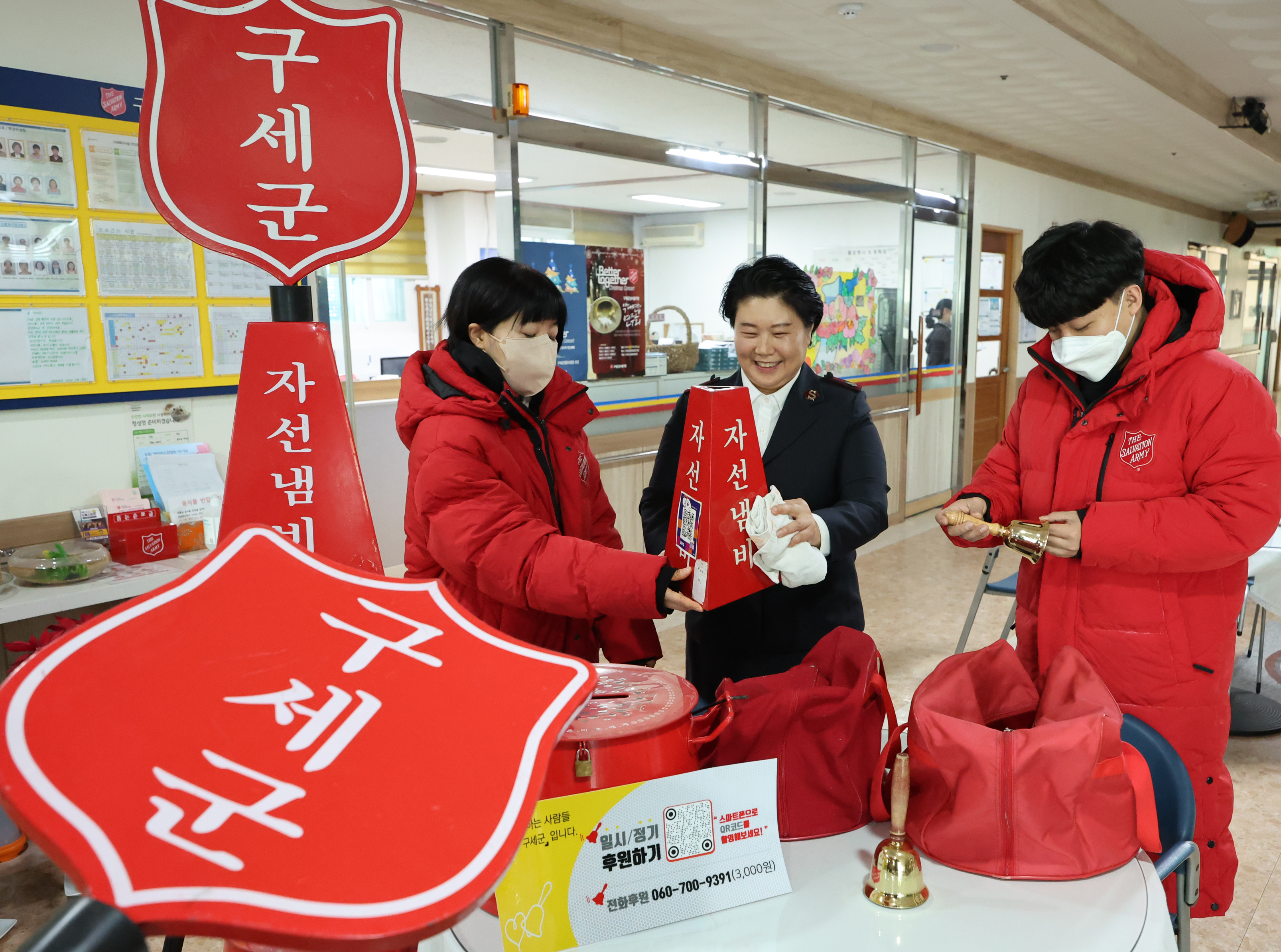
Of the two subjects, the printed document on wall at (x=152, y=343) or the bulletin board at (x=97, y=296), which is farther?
the printed document on wall at (x=152, y=343)

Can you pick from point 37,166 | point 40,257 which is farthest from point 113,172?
point 40,257

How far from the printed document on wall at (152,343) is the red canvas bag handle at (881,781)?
2.50 m

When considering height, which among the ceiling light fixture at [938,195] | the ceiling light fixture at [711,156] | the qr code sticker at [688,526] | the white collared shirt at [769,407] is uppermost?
the ceiling light fixture at [938,195]

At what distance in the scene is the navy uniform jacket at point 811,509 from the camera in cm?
174

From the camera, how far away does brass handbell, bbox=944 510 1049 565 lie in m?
1.53

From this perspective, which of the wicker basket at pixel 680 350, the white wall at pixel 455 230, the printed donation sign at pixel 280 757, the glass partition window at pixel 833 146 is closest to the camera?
the printed donation sign at pixel 280 757

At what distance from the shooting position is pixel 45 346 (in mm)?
2572

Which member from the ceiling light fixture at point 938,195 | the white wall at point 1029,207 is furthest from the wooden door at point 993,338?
the ceiling light fixture at point 938,195

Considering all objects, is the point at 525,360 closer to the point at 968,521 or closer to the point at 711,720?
the point at 711,720

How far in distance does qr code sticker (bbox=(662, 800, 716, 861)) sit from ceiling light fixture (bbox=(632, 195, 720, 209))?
4.20 metres

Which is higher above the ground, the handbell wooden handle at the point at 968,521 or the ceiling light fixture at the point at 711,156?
the ceiling light fixture at the point at 711,156

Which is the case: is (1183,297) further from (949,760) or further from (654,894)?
(654,894)

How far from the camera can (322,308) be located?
316cm

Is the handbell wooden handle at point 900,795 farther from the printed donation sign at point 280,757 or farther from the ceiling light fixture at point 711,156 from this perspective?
the ceiling light fixture at point 711,156
